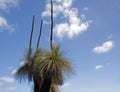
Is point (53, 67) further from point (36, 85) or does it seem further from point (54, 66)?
point (36, 85)

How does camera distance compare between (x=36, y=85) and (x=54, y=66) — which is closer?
(x=54, y=66)

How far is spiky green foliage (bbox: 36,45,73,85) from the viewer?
47.9 feet

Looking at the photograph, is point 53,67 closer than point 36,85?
Yes

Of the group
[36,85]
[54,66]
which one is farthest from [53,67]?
[36,85]

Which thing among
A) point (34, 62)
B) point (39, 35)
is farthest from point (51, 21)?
point (34, 62)

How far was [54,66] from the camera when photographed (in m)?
14.6

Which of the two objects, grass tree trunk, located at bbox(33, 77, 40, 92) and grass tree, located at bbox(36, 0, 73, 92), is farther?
grass tree trunk, located at bbox(33, 77, 40, 92)

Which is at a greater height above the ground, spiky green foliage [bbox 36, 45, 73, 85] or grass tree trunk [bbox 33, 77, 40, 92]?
spiky green foliage [bbox 36, 45, 73, 85]

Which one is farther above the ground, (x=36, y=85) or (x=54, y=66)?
(x=54, y=66)

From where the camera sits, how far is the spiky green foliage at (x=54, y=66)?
1461cm

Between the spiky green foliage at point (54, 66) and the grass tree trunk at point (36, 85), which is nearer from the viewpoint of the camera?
the spiky green foliage at point (54, 66)

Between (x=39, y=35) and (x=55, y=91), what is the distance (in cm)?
256

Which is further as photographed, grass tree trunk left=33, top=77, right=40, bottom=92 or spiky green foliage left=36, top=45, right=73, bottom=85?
grass tree trunk left=33, top=77, right=40, bottom=92

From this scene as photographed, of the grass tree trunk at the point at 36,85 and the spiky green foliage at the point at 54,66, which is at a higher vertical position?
the spiky green foliage at the point at 54,66
